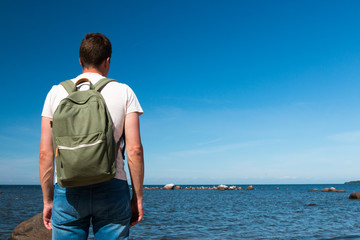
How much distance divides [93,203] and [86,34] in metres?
1.37

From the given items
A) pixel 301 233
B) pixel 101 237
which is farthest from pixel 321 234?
pixel 101 237

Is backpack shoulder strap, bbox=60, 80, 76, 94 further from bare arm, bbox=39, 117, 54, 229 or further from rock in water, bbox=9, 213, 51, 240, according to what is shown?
rock in water, bbox=9, 213, 51, 240

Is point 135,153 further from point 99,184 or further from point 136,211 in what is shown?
point 136,211

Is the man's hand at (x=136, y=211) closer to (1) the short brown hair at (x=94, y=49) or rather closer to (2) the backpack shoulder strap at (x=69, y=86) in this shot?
(2) the backpack shoulder strap at (x=69, y=86)

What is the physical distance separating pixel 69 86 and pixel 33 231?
8.31 metres

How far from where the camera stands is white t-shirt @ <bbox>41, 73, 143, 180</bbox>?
219 cm

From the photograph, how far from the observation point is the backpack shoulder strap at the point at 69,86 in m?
2.20

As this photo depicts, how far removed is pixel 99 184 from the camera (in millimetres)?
2064

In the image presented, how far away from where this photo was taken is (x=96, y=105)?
2039mm

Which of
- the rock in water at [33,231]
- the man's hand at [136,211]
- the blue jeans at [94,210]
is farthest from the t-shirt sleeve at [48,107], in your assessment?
the rock in water at [33,231]

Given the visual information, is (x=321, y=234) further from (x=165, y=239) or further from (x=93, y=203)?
(x=93, y=203)

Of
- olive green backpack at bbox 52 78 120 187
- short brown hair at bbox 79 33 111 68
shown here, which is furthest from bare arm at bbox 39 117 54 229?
short brown hair at bbox 79 33 111 68

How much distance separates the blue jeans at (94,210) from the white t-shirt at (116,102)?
14 centimetres

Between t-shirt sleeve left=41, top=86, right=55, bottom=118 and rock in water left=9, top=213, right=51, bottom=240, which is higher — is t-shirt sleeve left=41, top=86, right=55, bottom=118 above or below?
above
